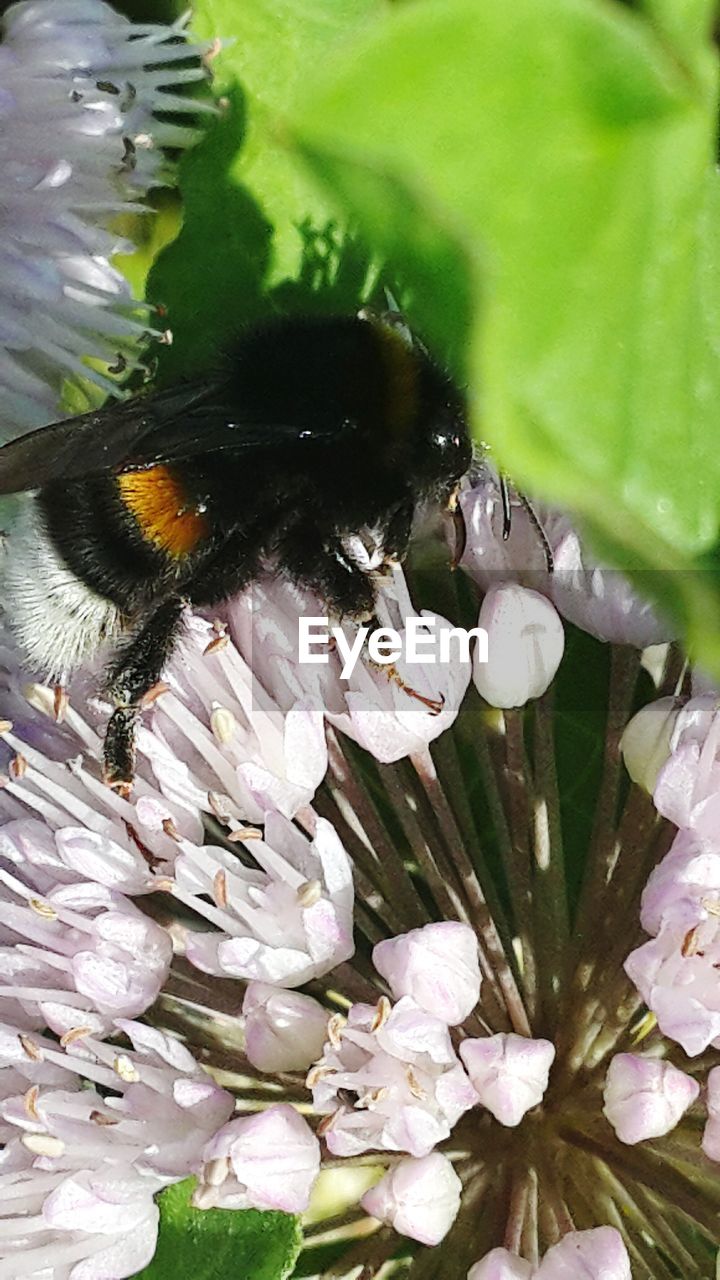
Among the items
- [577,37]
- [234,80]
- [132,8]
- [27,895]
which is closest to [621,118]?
[577,37]

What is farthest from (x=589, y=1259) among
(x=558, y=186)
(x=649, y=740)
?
(x=558, y=186)

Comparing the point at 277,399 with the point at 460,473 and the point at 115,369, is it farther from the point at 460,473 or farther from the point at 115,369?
the point at 115,369

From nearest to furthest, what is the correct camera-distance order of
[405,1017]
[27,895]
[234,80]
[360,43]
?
[360,43], [405,1017], [27,895], [234,80]

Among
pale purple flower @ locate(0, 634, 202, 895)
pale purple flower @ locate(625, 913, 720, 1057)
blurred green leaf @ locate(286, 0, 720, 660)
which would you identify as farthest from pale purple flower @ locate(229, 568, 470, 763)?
blurred green leaf @ locate(286, 0, 720, 660)

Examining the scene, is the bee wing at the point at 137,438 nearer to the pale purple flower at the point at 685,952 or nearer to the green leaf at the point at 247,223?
the green leaf at the point at 247,223

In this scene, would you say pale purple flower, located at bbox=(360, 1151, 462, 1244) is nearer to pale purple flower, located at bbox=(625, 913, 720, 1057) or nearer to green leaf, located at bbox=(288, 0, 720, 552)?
pale purple flower, located at bbox=(625, 913, 720, 1057)

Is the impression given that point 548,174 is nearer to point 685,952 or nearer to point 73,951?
point 685,952
